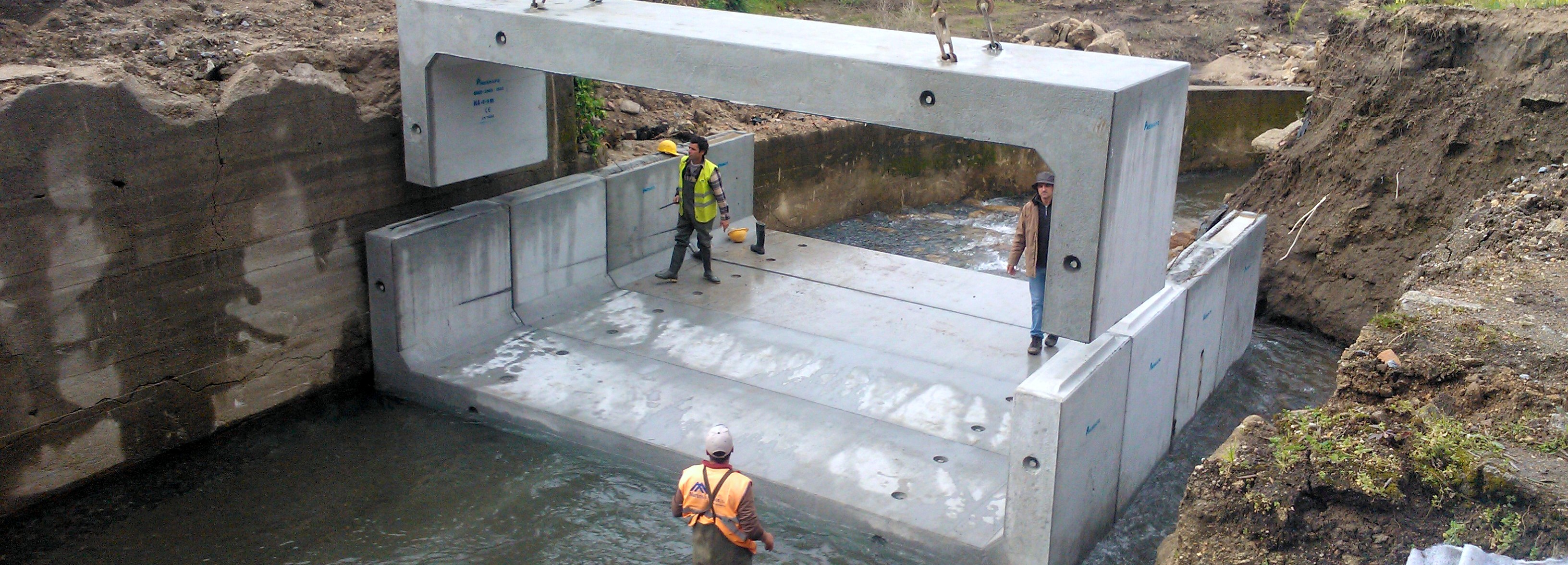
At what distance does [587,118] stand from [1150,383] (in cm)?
611

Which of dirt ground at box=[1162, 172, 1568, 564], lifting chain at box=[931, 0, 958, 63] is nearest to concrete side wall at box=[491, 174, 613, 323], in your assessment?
lifting chain at box=[931, 0, 958, 63]

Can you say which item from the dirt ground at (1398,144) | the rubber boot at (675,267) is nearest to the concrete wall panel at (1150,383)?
the dirt ground at (1398,144)

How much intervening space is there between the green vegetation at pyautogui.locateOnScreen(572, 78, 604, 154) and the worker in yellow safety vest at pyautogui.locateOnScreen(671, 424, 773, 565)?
6.33 metres

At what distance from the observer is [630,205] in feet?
38.0

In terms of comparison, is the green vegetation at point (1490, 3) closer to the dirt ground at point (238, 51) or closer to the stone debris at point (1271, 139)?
the stone debris at point (1271, 139)

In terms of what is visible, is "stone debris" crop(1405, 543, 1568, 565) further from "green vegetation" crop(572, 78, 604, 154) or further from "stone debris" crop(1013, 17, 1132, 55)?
"stone debris" crop(1013, 17, 1132, 55)

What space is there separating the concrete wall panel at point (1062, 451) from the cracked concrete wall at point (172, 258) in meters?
5.63

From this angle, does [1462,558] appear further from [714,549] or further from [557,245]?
[557,245]

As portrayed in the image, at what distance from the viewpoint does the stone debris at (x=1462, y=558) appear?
4.46 m

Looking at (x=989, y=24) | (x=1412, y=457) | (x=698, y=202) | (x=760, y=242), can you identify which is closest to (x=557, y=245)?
(x=698, y=202)

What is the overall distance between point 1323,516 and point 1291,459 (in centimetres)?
28

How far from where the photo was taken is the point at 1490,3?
1182 cm

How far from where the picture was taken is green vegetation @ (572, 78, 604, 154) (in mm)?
11500

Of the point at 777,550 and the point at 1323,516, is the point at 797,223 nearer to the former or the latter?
the point at 777,550
